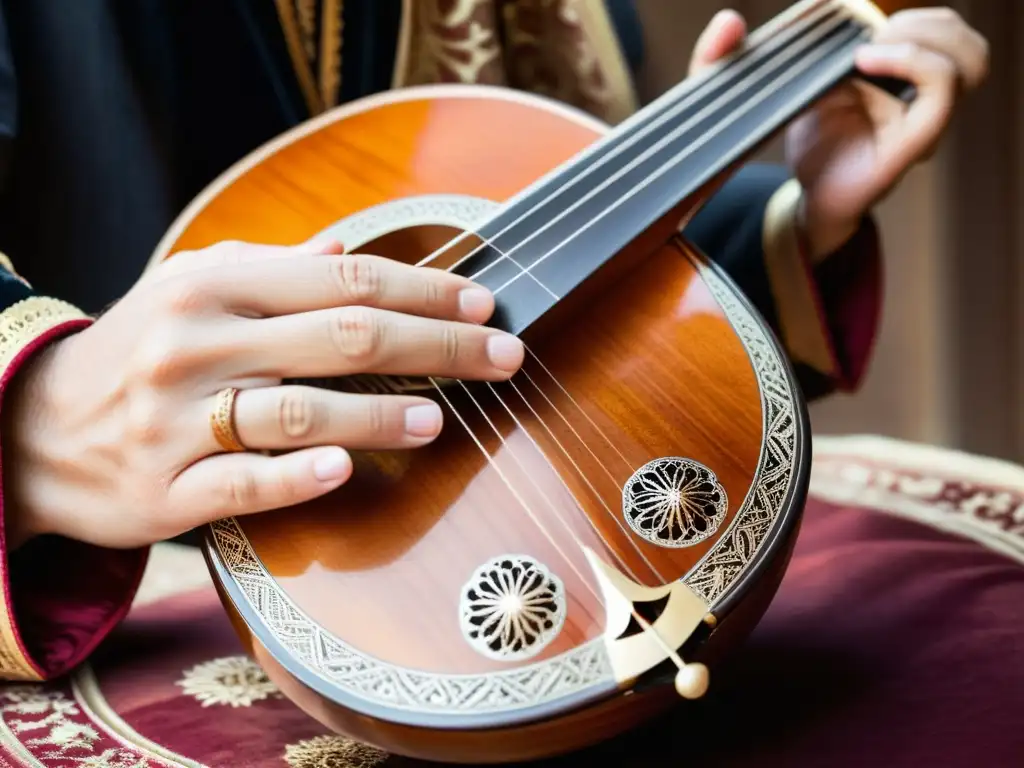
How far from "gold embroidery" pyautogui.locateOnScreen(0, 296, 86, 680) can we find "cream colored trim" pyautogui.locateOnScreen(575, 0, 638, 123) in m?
0.82

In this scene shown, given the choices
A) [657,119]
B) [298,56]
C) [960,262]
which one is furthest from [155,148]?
[960,262]

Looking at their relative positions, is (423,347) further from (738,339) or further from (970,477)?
(970,477)

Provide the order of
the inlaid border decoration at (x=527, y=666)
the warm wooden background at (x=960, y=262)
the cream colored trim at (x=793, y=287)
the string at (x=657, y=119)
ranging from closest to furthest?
1. the inlaid border decoration at (x=527, y=666)
2. the string at (x=657, y=119)
3. the cream colored trim at (x=793, y=287)
4. the warm wooden background at (x=960, y=262)

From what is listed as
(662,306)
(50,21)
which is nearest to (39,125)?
(50,21)

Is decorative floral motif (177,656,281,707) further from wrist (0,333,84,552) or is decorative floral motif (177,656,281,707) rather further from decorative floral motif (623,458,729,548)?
decorative floral motif (623,458,729,548)

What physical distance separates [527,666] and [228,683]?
0.96 ft

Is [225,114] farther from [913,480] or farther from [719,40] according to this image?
[913,480]

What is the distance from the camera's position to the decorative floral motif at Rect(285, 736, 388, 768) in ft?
1.79

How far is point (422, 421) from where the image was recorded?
0.54m

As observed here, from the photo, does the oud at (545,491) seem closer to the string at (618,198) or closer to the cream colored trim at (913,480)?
the string at (618,198)

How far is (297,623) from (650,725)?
236 millimetres

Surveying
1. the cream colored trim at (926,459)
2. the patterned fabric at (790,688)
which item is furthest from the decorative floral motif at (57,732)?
the cream colored trim at (926,459)

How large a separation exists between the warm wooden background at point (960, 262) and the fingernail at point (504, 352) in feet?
6.18

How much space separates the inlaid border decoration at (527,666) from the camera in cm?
46
